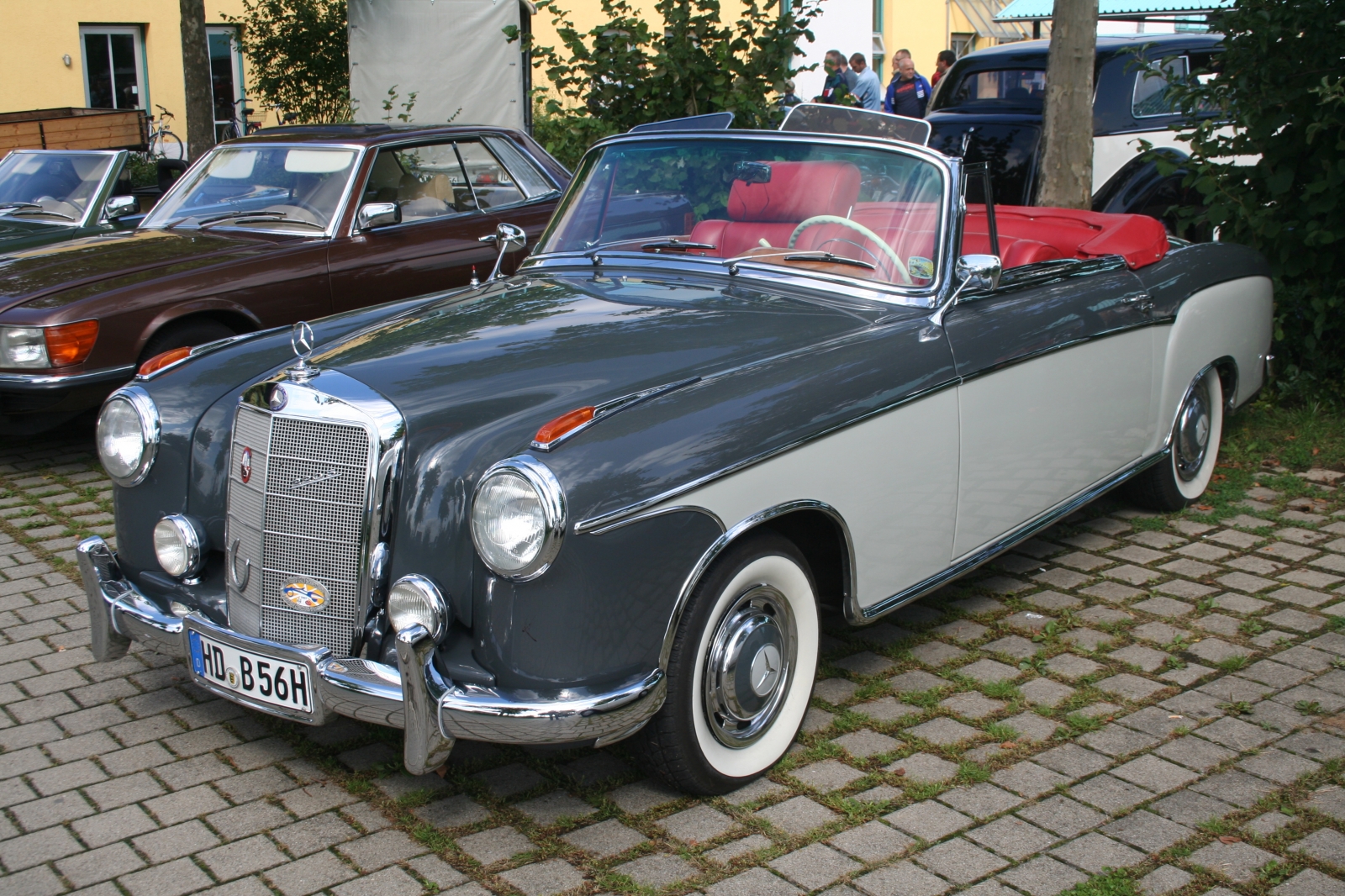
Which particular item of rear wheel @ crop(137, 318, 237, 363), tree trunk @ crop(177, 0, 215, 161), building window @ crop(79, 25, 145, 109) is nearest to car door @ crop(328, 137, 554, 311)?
rear wheel @ crop(137, 318, 237, 363)

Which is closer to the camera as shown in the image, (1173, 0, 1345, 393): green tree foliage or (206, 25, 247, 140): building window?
(1173, 0, 1345, 393): green tree foliage

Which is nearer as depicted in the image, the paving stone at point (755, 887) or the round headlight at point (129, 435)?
the paving stone at point (755, 887)

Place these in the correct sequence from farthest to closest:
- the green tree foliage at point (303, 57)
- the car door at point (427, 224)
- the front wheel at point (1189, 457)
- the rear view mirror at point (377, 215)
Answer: the green tree foliage at point (303, 57), the car door at point (427, 224), the rear view mirror at point (377, 215), the front wheel at point (1189, 457)

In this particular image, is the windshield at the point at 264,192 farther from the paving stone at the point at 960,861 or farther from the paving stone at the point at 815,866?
the paving stone at the point at 960,861

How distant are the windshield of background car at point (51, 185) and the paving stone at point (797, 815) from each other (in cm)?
653

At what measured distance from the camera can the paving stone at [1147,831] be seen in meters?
2.96

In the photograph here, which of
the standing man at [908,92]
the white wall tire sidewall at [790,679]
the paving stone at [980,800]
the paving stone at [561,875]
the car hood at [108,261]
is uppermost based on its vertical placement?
the standing man at [908,92]

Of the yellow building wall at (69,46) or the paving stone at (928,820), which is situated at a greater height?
the yellow building wall at (69,46)

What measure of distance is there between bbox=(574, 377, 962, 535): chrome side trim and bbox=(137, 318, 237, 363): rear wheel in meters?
3.78

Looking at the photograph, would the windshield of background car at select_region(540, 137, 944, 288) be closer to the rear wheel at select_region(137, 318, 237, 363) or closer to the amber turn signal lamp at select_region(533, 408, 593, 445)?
the amber turn signal lamp at select_region(533, 408, 593, 445)

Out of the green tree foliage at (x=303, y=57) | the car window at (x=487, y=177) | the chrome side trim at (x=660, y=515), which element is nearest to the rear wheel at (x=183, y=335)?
the car window at (x=487, y=177)

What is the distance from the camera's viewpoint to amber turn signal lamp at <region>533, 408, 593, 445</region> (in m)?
2.79

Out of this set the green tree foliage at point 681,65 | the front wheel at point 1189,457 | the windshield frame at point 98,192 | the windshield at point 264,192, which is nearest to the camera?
the front wheel at point 1189,457

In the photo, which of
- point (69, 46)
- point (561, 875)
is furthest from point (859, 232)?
point (69, 46)
